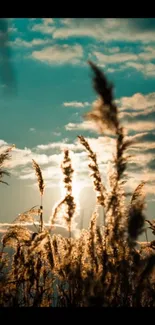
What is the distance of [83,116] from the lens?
3.16m

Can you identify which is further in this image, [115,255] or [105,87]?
[115,255]

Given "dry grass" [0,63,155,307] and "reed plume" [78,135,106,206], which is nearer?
"dry grass" [0,63,155,307]

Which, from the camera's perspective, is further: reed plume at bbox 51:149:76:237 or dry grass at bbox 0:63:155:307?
reed plume at bbox 51:149:76:237

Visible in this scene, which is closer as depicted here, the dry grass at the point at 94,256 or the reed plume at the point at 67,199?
the dry grass at the point at 94,256

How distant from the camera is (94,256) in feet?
11.8

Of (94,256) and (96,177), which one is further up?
(96,177)

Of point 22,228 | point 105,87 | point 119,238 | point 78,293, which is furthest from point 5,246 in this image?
point 105,87

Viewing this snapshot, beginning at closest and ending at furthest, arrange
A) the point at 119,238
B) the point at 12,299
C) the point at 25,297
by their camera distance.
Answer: the point at 119,238, the point at 12,299, the point at 25,297

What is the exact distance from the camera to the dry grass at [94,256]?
2.77m

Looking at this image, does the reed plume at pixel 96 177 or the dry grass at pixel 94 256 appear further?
the reed plume at pixel 96 177

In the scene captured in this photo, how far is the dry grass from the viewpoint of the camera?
277 centimetres

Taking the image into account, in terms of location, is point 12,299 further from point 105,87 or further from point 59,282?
point 105,87
